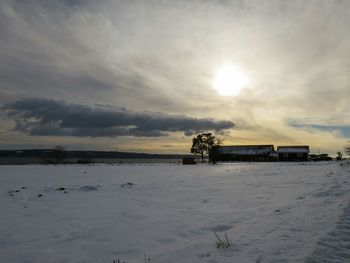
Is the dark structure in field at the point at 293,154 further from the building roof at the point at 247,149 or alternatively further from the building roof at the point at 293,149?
the building roof at the point at 247,149

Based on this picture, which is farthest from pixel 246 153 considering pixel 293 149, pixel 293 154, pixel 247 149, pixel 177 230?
pixel 177 230

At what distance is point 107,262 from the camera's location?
630cm

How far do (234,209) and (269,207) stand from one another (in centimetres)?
121

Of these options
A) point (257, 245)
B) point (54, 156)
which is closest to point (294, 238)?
point (257, 245)

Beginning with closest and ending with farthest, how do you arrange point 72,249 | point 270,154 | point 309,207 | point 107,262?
point 107,262 → point 72,249 → point 309,207 → point 270,154

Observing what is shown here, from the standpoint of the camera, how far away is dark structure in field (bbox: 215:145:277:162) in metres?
93.8

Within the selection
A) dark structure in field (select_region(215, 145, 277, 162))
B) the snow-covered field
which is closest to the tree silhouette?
dark structure in field (select_region(215, 145, 277, 162))

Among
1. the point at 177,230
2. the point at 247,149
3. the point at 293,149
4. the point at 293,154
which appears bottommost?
the point at 177,230

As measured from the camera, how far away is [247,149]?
96.6 m

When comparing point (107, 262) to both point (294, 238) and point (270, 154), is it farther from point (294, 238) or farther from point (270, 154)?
point (270, 154)

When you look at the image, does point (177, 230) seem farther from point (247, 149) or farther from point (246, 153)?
point (247, 149)

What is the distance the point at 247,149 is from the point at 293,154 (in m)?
13.2

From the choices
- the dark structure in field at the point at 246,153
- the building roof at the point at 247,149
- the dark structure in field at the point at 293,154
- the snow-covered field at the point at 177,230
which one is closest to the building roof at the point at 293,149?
the dark structure in field at the point at 293,154

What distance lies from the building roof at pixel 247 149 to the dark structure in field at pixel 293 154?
3.34 meters
